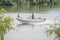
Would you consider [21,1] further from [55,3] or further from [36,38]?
[36,38]

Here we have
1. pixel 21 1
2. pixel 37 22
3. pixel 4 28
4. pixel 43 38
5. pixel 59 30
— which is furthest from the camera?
pixel 21 1

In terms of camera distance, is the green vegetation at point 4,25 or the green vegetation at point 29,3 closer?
the green vegetation at point 4,25

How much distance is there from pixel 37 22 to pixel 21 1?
91.1 feet

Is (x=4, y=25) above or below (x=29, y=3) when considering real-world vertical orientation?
above

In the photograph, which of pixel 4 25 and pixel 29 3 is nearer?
pixel 4 25

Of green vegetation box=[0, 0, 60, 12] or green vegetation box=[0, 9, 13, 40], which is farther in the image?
green vegetation box=[0, 0, 60, 12]

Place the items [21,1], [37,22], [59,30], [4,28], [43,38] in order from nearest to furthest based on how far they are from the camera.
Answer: [59,30]
[4,28]
[43,38]
[37,22]
[21,1]

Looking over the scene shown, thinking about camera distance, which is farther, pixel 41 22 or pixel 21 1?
pixel 21 1

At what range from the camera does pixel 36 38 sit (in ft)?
48.8

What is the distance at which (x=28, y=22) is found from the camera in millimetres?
24500

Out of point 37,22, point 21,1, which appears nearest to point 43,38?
point 37,22

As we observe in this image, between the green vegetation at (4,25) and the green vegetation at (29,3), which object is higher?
the green vegetation at (4,25)

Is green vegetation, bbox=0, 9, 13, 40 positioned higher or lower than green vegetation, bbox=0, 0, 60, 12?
higher

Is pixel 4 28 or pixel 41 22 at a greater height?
pixel 4 28
